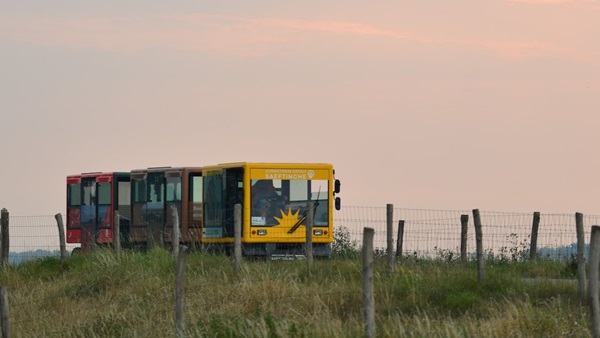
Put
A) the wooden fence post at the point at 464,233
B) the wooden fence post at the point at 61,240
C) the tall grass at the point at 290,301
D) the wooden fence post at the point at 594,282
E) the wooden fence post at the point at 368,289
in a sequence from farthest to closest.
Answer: the wooden fence post at the point at 61,240 < the wooden fence post at the point at 464,233 < the tall grass at the point at 290,301 < the wooden fence post at the point at 594,282 < the wooden fence post at the point at 368,289

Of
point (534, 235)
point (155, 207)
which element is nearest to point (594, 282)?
point (534, 235)

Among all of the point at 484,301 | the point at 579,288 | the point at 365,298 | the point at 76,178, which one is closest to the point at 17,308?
the point at 484,301

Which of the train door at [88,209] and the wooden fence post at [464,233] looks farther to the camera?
the train door at [88,209]

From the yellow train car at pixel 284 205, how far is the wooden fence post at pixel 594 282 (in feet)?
62.9

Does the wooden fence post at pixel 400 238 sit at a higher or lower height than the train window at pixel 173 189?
lower

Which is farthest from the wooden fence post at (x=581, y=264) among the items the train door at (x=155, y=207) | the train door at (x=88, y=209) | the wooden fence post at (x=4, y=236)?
the train door at (x=88, y=209)

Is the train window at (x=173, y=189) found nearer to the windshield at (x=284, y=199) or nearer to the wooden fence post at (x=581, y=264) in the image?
the windshield at (x=284, y=199)

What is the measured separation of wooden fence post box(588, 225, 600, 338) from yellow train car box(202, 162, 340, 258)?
19168 millimetres

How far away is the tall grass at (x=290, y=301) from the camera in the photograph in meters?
17.1

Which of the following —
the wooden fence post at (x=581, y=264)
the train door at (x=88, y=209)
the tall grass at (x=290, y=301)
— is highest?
the train door at (x=88, y=209)

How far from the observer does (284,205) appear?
113 feet

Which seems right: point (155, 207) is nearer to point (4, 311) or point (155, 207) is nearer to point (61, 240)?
point (61, 240)

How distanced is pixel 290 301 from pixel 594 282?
7441mm

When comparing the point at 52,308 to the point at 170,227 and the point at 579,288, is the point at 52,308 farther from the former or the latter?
the point at 170,227
